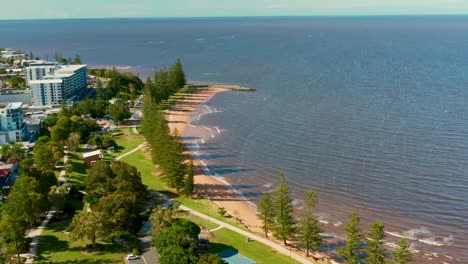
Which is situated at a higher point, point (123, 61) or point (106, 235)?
point (123, 61)

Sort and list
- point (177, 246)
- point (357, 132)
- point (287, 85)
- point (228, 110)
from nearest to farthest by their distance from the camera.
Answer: point (177, 246)
point (357, 132)
point (228, 110)
point (287, 85)

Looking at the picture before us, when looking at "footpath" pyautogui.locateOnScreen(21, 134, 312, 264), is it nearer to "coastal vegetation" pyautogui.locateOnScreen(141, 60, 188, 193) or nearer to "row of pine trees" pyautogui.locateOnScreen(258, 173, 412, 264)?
"row of pine trees" pyautogui.locateOnScreen(258, 173, 412, 264)

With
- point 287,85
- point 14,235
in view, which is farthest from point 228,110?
point 14,235

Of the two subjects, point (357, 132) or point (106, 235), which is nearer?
point (106, 235)

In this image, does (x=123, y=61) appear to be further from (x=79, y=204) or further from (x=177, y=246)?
(x=177, y=246)

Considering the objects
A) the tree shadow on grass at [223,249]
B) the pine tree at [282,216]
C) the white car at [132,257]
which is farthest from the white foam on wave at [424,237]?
the white car at [132,257]

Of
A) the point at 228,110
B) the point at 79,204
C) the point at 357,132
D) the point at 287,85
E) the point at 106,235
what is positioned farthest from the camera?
the point at 287,85
